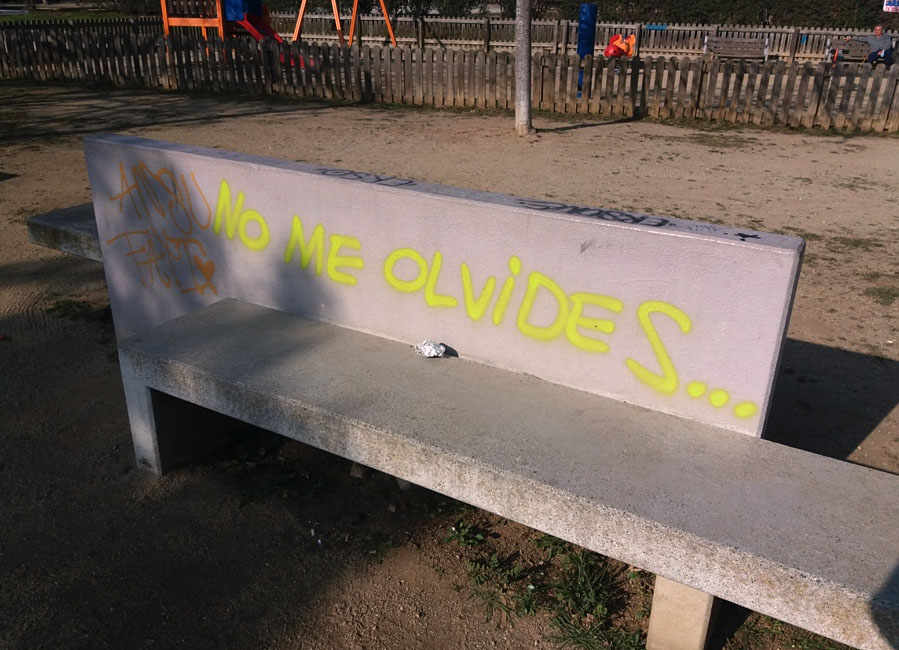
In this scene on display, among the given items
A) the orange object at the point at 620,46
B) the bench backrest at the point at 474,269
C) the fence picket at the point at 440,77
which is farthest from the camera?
the orange object at the point at 620,46

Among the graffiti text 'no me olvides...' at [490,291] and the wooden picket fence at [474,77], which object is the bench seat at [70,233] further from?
the wooden picket fence at [474,77]

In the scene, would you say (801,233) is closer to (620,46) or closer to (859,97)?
(859,97)

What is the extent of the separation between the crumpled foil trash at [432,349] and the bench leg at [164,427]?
44.4 inches

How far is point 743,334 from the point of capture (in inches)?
102

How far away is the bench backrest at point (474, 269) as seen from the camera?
8.57ft

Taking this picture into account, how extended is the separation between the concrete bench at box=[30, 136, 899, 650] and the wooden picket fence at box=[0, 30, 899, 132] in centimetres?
974

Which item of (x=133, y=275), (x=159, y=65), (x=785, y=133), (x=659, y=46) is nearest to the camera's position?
(x=133, y=275)

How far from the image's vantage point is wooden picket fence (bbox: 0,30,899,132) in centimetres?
1130

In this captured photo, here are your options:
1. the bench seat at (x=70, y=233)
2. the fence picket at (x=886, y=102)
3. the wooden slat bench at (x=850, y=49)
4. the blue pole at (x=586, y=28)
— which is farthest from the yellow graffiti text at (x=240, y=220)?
the wooden slat bench at (x=850, y=49)

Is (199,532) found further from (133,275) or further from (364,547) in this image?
(133,275)

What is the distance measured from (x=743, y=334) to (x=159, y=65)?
Result: 15150 millimetres

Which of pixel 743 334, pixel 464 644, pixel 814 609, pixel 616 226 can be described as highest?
pixel 616 226

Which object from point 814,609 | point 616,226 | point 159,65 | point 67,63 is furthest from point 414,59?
point 814,609

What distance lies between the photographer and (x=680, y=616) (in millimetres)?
2432
